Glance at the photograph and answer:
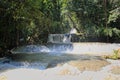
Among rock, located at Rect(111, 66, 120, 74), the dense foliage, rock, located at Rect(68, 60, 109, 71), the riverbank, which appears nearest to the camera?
A: the riverbank

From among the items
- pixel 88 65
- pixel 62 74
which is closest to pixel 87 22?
pixel 88 65

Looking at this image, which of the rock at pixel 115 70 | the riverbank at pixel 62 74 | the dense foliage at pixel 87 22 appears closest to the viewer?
the riverbank at pixel 62 74

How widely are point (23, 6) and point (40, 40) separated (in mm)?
6790

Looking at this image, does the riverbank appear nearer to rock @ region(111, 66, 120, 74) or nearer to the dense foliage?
rock @ region(111, 66, 120, 74)

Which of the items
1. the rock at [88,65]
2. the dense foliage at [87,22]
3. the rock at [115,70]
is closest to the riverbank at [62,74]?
the rock at [115,70]

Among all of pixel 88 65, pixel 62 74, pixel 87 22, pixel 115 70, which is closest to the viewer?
pixel 62 74

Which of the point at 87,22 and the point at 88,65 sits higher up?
the point at 87,22

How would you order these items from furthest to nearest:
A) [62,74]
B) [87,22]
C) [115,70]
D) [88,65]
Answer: [87,22], [88,65], [115,70], [62,74]

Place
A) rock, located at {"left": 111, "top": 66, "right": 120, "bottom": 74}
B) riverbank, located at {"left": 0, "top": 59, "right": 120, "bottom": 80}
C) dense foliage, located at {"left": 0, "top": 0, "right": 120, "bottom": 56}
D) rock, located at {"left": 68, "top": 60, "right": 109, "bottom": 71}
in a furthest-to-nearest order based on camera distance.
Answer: dense foliage, located at {"left": 0, "top": 0, "right": 120, "bottom": 56} < rock, located at {"left": 68, "top": 60, "right": 109, "bottom": 71} < rock, located at {"left": 111, "top": 66, "right": 120, "bottom": 74} < riverbank, located at {"left": 0, "top": 59, "right": 120, "bottom": 80}

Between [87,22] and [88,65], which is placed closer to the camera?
[88,65]

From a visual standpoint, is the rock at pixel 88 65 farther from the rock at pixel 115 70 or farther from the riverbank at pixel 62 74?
the rock at pixel 115 70

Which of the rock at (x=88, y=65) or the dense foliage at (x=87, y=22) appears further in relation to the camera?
the dense foliage at (x=87, y=22)

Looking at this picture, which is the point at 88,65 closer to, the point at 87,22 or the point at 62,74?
the point at 62,74

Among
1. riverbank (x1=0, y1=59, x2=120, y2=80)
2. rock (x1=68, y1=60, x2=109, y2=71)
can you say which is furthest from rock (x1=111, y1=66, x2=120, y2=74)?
rock (x1=68, y1=60, x2=109, y2=71)
